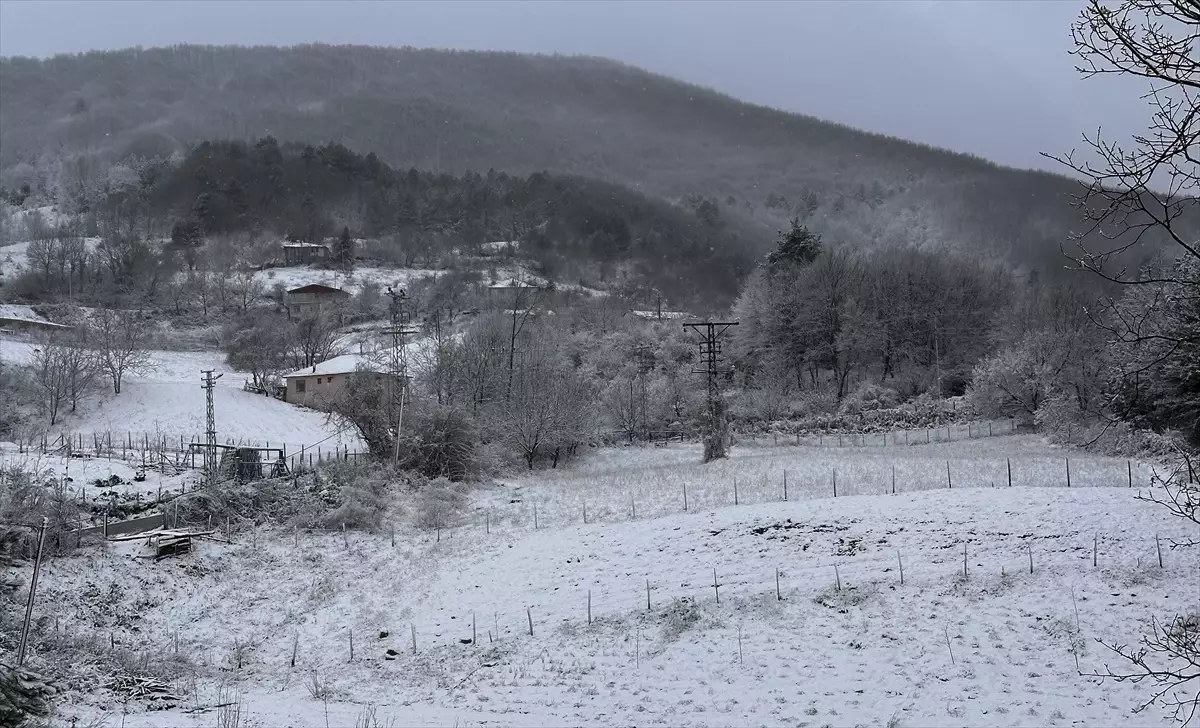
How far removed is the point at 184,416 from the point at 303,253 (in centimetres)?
7088

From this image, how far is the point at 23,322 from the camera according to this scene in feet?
209

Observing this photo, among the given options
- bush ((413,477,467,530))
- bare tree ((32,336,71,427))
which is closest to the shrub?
bush ((413,477,467,530))

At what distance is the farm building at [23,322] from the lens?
61.5 meters

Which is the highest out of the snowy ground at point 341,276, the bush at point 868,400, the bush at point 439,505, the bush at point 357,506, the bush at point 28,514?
the snowy ground at point 341,276

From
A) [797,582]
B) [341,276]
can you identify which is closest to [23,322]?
[341,276]

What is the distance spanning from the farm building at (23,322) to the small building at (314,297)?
71.4ft

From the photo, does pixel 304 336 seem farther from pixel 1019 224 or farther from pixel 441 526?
pixel 1019 224

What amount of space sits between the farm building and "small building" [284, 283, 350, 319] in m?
21.8

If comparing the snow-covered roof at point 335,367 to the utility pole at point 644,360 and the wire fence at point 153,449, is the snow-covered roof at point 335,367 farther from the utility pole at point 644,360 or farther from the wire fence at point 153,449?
the utility pole at point 644,360

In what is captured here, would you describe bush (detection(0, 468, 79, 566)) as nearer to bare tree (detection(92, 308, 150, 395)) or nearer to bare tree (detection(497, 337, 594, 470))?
bare tree (detection(497, 337, 594, 470))

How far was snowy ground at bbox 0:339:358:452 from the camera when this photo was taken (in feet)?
133

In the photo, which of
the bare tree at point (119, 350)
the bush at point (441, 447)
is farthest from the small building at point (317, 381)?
the bush at point (441, 447)

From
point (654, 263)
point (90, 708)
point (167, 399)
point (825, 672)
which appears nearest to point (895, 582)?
point (825, 672)

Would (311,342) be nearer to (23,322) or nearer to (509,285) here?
(23,322)
